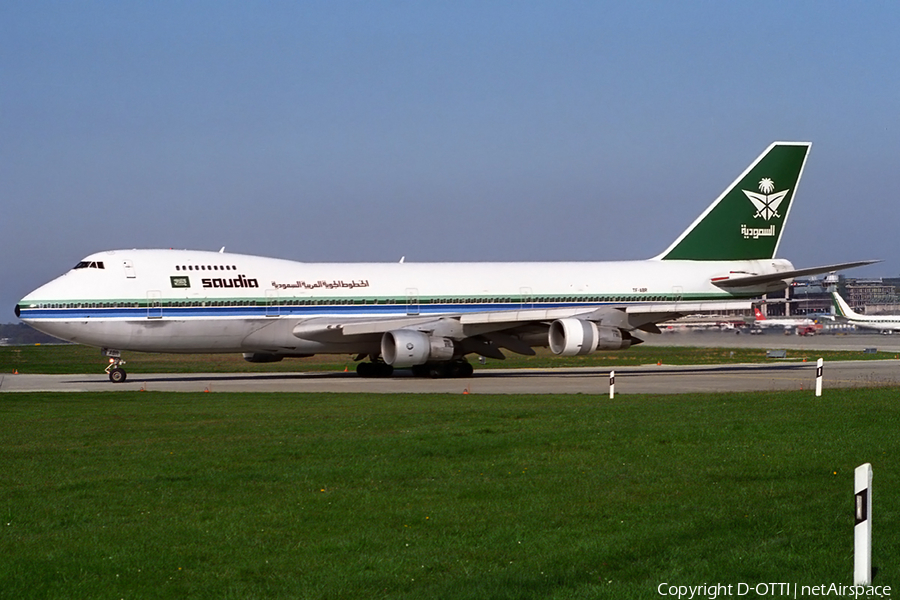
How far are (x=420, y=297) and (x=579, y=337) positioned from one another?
5759mm

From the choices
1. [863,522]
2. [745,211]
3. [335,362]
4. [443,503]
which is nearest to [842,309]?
[745,211]

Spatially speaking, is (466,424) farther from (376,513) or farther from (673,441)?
(376,513)

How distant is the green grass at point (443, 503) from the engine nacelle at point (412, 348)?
12.9 m

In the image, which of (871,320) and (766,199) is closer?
(766,199)

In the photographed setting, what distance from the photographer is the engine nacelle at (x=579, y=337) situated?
32.8 meters

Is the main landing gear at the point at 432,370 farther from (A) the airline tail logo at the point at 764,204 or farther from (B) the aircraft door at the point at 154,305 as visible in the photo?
(A) the airline tail logo at the point at 764,204

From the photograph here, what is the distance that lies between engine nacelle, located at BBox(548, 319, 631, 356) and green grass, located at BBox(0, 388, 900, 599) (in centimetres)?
1401

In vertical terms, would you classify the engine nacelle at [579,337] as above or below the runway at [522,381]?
above

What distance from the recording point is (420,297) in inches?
1375

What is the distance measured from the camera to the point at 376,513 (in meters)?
9.91

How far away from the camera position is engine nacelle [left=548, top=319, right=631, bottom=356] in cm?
3281

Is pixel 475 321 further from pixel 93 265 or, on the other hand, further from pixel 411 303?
pixel 93 265

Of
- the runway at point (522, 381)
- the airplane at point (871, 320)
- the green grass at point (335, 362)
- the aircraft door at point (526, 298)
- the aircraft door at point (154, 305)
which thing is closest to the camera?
the runway at point (522, 381)

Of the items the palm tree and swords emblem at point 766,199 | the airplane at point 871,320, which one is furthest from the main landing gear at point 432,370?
the airplane at point 871,320
